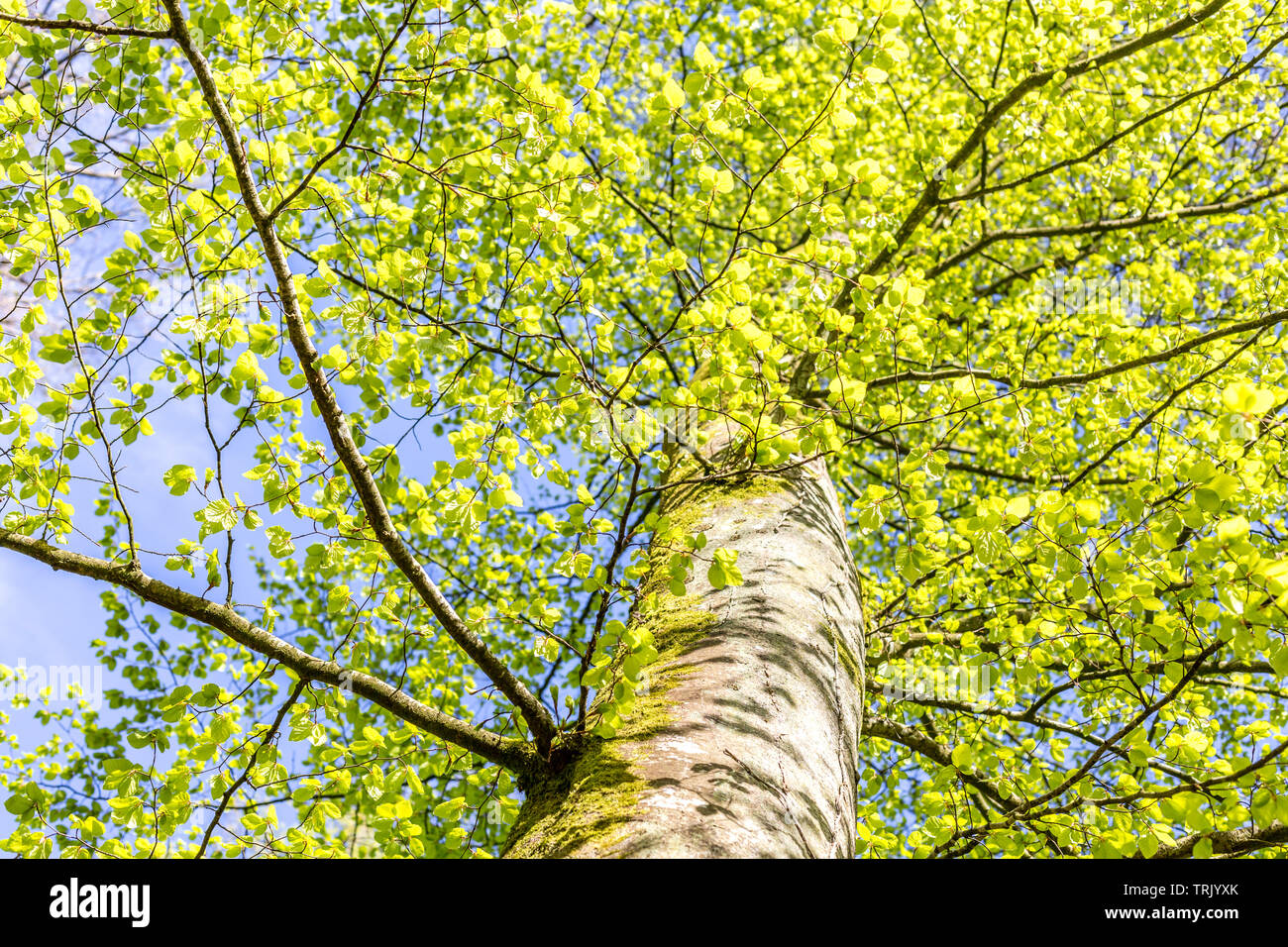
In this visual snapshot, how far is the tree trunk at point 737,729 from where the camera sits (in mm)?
1931

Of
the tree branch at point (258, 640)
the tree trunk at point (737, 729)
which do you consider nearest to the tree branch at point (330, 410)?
the tree branch at point (258, 640)

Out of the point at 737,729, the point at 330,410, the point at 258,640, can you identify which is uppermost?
the point at 330,410

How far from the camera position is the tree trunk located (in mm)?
1931

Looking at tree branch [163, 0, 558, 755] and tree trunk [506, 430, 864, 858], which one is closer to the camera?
tree trunk [506, 430, 864, 858]

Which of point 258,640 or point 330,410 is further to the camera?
point 258,640

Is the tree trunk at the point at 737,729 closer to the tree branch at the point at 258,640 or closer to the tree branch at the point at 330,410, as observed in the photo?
the tree branch at the point at 258,640

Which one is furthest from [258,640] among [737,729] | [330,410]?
[737,729]

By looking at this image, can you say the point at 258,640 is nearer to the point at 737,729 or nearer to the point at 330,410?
the point at 330,410

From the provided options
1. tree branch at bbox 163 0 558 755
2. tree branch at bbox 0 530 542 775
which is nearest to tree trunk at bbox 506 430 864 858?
tree branch at bbox 0 530 542 775

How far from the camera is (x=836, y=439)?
2512 mm

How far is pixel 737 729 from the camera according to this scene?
7.30 feet

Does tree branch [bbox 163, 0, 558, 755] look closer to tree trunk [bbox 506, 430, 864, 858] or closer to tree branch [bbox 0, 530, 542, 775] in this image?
tree branch [bbox 0, 530, 542, 775]

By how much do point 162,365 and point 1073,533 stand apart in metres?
3.25

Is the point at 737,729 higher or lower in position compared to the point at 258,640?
lower
